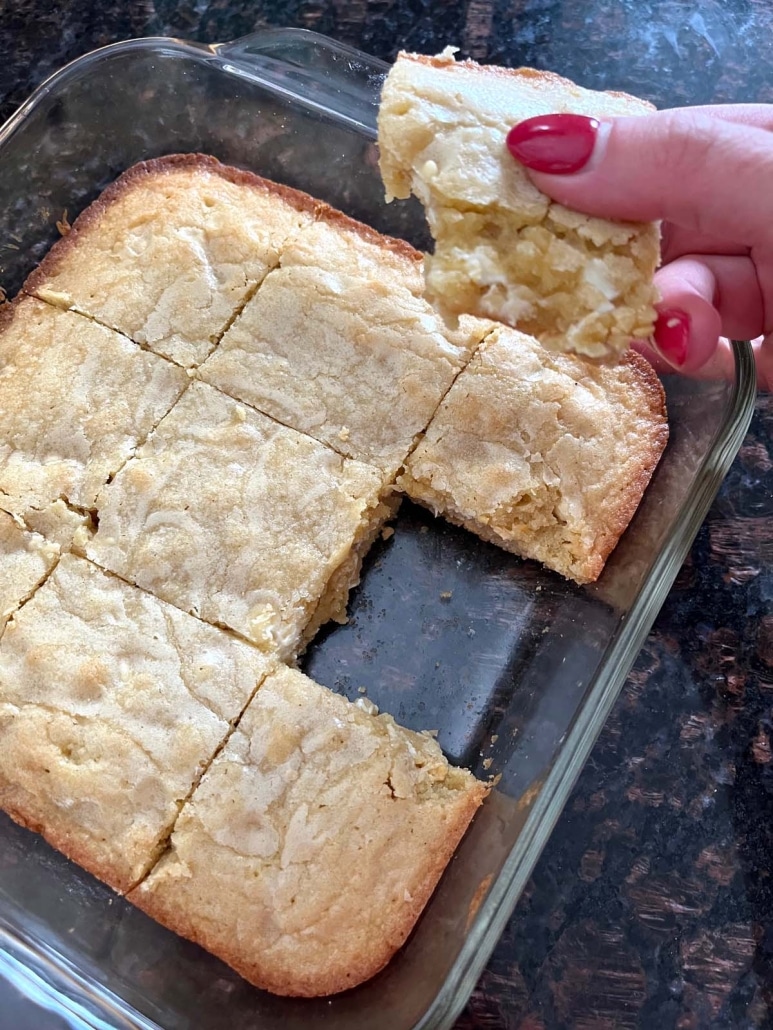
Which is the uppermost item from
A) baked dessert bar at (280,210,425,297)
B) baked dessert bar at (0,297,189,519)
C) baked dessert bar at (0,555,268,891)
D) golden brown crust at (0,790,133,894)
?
baked dessert bar at (280,210,425,297)

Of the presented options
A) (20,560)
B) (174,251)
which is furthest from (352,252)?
(20,560)

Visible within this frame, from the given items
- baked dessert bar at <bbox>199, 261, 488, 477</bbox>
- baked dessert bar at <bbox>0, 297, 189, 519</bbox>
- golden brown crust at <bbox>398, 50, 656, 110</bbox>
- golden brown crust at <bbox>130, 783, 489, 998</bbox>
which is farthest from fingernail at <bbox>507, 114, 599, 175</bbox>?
golden brown crust at <bbox>130, 783, 489, 998</bbox>

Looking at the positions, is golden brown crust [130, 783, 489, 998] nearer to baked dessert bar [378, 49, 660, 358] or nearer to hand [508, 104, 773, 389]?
baked dessert bar [378, 49, 660, 358]

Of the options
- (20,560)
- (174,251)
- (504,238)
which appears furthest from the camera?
(174,251)

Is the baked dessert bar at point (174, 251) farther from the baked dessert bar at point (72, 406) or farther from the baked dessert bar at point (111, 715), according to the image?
the baked dessert bar at point (111, 715)

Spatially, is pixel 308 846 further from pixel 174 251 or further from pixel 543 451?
pixel 174 251

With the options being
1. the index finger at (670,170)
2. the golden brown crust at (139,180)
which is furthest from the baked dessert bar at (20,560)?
the index finger at (670,170)

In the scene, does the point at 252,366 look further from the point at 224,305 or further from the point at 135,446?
the point at 135,446
